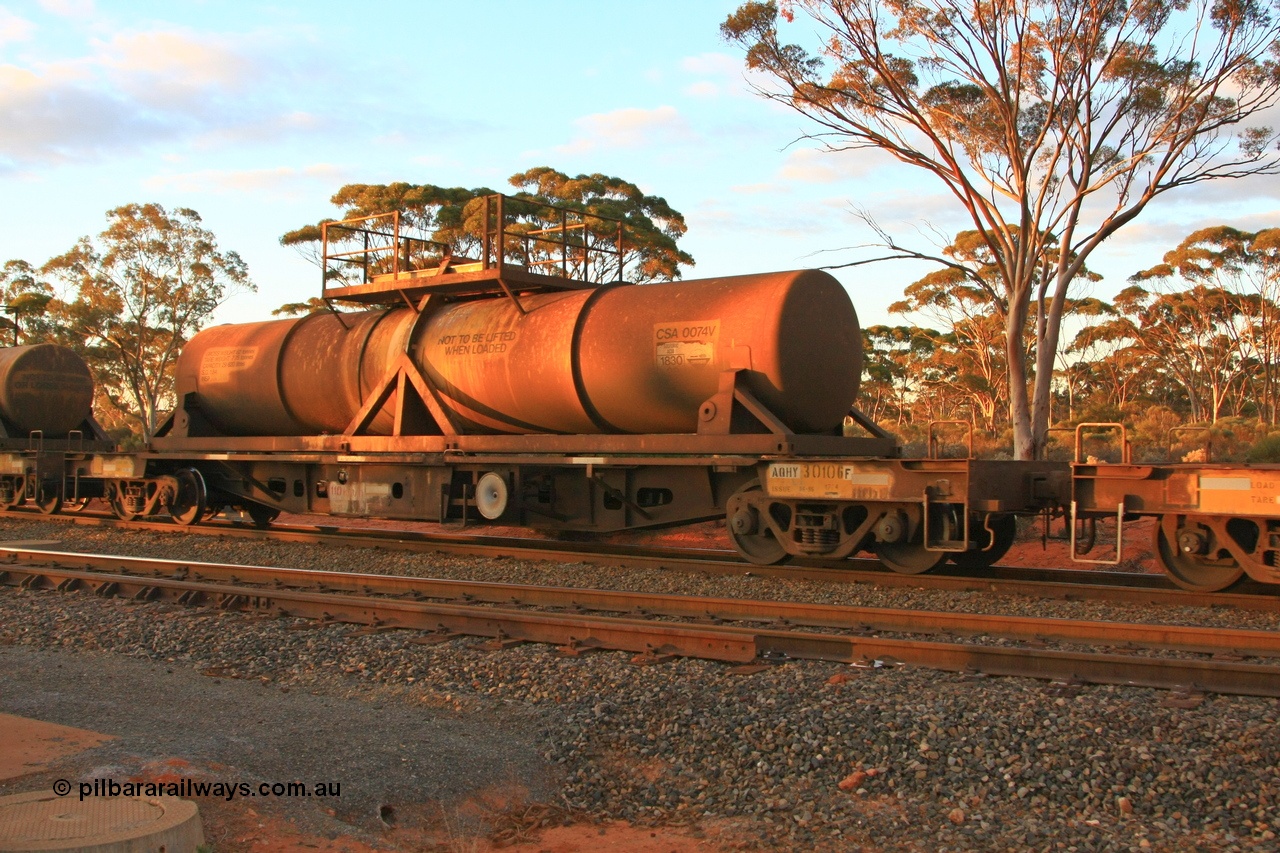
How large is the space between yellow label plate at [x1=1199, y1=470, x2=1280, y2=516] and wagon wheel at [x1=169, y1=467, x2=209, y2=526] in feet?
44.3

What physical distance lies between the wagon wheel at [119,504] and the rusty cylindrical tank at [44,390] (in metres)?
3.63

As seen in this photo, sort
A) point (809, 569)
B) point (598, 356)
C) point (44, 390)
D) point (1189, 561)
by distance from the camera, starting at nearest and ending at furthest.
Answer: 1. point (1189, 561)
2. point (809, 569)
3. point (598, 356)
4. point (44, 390)

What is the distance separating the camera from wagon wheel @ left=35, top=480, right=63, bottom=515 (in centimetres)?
1825

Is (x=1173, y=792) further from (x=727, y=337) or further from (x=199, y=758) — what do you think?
(x=727, y=337)

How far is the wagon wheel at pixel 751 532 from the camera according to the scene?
11.1 metres

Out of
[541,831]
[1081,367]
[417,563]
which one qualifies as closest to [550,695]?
[541,831]

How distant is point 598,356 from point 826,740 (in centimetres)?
709

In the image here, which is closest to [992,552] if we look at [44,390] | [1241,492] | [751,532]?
[751,532]

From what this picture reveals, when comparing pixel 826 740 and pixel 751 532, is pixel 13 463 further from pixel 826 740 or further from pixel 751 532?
pixel 826 740

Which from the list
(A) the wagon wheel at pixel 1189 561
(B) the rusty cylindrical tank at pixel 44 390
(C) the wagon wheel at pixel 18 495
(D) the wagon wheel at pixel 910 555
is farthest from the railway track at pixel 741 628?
(B) the rusty cylindrical tank at pixel 44 390

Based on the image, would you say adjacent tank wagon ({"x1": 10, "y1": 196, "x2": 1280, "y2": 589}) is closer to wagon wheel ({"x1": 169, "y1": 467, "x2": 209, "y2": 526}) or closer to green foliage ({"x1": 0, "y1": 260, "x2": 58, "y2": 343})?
wagon wheel ({"x1": 169, "y1": 467, "x2": 209, "y2": 526})

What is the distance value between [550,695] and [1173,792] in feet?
11.2

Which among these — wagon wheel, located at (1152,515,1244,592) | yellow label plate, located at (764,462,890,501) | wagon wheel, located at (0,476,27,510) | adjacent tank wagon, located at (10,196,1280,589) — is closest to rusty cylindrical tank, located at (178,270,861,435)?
adjacent tank wagon, located at (10,196,1280,589)

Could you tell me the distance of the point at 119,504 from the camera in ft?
57.4
